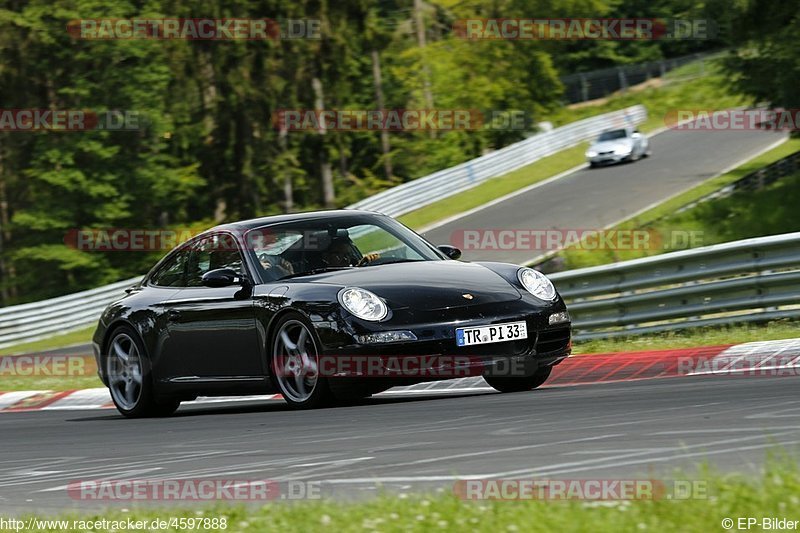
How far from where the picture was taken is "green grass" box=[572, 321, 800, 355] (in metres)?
11.2

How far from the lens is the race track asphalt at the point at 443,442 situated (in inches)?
219

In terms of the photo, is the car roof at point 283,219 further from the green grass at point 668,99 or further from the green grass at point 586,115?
the green grass at point 668,99

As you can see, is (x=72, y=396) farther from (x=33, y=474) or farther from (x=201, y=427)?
(x=33, y=474)

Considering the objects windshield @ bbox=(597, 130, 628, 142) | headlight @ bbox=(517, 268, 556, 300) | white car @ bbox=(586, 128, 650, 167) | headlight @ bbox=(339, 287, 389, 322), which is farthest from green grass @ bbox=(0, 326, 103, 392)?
windshield @ bbox=(597, 130, 628, 142)

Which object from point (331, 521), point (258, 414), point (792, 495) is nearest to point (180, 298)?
point (258, 414)

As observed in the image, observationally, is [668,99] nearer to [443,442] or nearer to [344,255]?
[344,255]

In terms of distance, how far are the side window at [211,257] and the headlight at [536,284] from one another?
2046mm

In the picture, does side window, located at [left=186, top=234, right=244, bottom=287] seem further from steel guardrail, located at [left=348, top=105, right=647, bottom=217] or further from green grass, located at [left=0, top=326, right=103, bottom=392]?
steel guardrail, located at [left=348, top=105, right=647, bottom=217]


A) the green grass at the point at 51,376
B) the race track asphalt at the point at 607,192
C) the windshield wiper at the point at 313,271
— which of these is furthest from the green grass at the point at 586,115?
the windshield wiper at the point at 313,271

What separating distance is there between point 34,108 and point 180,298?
38.2m

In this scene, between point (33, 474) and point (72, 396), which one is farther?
point (72, 396)

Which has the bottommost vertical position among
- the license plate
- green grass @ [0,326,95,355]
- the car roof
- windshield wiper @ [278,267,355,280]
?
green grass @ [0,326,95,355]

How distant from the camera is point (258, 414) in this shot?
9.54 m

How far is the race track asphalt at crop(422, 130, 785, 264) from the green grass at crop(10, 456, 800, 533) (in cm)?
2276
